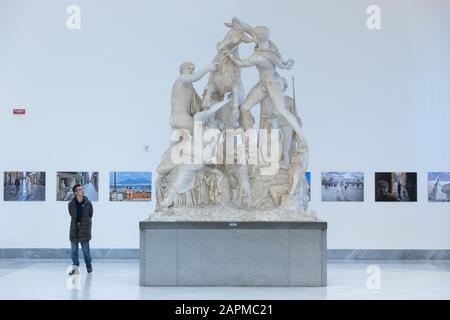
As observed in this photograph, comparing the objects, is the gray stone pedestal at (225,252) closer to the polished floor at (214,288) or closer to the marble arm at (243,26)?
the polished floor at (214,288)

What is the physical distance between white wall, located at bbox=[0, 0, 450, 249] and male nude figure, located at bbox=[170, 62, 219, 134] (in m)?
4.98

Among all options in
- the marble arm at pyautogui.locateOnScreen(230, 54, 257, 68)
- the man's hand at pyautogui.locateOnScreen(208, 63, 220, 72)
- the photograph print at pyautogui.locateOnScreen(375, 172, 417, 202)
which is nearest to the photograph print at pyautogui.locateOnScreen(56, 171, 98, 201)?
the man's hand at pyautogui.locateOnScreen(208, 63, 220, 72)

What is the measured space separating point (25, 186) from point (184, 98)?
6.70 metres

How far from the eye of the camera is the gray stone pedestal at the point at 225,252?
1702 cm

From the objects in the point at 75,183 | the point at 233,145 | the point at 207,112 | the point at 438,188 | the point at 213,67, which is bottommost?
the point at 438,188

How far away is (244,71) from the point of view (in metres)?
23.4

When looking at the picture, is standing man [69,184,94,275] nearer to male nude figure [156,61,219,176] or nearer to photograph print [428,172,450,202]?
male nude figure [156,61,219,176]

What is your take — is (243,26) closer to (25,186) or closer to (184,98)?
(184,98)

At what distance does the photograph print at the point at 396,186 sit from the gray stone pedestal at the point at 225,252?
21.6 ft

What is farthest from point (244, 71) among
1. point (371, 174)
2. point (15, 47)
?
point (15, 47)

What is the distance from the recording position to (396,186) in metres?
23.3

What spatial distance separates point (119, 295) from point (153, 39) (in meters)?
9.18

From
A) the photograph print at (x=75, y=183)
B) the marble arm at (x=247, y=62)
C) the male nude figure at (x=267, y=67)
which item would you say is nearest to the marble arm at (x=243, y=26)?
the male nude figure at (x=267, y=67)

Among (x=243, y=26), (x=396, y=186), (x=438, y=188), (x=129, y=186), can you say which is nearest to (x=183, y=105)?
(x=243, y=26)
